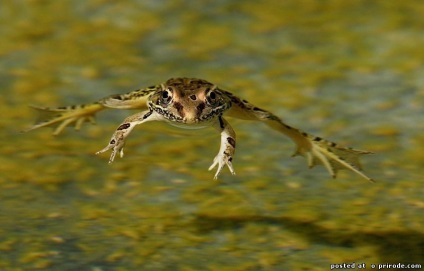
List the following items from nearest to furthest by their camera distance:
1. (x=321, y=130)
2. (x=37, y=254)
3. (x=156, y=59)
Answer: (x=37, y=254)
(x=321, y=130)
(x=156, y=59)

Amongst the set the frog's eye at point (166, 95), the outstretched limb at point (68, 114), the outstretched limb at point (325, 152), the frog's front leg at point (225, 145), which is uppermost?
the outstretched limb at point (68, 114)

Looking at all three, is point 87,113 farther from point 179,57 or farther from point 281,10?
point 281,10

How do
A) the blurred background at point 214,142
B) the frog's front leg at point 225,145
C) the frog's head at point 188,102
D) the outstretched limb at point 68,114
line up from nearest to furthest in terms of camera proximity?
the frog's head at point 188,102 → the frog's front leg at point 225,145 → the blurred background at point 214,142 → the outstretched limb at point 68,114

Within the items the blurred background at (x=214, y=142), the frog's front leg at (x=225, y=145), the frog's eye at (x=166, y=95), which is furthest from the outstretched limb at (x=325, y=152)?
the frog's eye at (x=166, y=95)

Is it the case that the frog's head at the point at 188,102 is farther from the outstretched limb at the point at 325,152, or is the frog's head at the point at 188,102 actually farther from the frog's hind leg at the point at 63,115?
the frog's hind leg at the point at 63,115

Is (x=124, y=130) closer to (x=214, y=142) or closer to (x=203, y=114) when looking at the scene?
(x=203, y=114)

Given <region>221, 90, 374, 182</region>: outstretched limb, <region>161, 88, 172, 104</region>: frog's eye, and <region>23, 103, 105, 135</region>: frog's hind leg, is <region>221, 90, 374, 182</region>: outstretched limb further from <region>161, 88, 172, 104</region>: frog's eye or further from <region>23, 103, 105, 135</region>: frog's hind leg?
<region>23, 103, 105, 135</region>: frog's hind leg

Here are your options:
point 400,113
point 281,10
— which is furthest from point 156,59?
point 400,113
